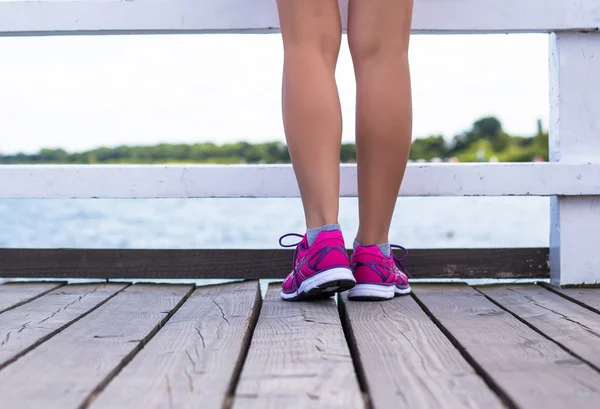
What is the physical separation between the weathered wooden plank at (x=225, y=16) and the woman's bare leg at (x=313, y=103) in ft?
1.19

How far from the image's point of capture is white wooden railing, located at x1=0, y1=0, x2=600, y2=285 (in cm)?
166

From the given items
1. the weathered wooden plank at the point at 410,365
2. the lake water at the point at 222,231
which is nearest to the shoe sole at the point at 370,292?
the weathered wooden plank at the point at 410,365

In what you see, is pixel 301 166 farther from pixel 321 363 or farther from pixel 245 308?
pixel 321 363

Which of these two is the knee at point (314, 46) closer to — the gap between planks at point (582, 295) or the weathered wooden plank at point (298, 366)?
the weathered wooden plank at point (298, 366)

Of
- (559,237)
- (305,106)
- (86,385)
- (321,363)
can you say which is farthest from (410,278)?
(86,385)

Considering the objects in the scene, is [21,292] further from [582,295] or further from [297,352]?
[582,295]

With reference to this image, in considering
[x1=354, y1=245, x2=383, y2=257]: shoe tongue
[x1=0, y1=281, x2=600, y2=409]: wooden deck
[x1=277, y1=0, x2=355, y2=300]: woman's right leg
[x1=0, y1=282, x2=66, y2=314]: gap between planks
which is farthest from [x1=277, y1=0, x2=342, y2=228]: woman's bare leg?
[x1=0, y1=282, x2=66, y2=314]: gap between planks

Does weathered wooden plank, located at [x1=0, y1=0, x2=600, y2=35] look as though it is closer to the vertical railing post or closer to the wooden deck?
the vertical railing post

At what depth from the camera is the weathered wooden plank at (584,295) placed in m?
1.37

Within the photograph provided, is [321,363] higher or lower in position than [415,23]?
lower

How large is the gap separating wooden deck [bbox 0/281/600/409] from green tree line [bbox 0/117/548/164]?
16.9 meters

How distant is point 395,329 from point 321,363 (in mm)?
261

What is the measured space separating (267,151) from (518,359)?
30375 millimetres

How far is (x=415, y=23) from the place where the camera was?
168 cm
